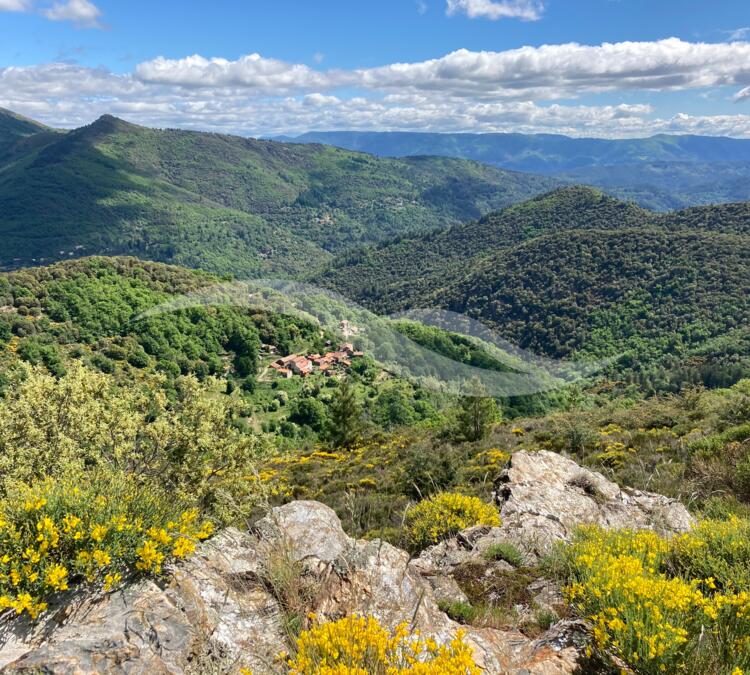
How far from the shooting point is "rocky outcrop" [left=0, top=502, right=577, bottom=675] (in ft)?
11.0

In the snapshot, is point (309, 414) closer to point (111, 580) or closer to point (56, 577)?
point (111, 580)

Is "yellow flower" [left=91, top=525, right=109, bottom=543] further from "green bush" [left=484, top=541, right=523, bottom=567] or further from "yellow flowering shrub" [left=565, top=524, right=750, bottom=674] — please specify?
"green bush" [left=484, top=541, right=523, bottom=567]

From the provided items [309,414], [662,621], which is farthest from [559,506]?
[309,414]

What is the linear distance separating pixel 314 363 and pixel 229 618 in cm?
6910

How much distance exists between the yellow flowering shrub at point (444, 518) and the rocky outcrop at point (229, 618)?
3.24 m

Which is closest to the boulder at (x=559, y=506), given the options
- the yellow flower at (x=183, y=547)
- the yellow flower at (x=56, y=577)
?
the yellow flower at (x=183, y=547)

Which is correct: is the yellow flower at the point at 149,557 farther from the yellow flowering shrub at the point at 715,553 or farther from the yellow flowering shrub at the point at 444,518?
the yellow flowering shrub at the point at 444,518

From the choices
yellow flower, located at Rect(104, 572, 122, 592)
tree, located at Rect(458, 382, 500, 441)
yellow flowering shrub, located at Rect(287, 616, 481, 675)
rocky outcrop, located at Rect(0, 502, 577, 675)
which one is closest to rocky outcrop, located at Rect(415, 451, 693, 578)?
rocky outcrop, located at Rect(0, 502, 577, 675)

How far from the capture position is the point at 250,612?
14.0 feet

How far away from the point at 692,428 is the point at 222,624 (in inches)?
701

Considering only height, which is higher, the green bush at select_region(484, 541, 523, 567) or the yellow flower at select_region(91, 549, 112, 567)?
the yellow flower at select_region(91, 549, 112, 567)

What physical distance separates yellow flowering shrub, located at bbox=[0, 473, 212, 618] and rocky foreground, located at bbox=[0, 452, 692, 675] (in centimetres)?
21

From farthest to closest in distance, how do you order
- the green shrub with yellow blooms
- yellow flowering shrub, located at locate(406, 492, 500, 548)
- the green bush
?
the green shrub with yellow blooms, yellow flowering shrub, located at locate(406, 492, 500, 548), the green bush

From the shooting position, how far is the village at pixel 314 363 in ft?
222
